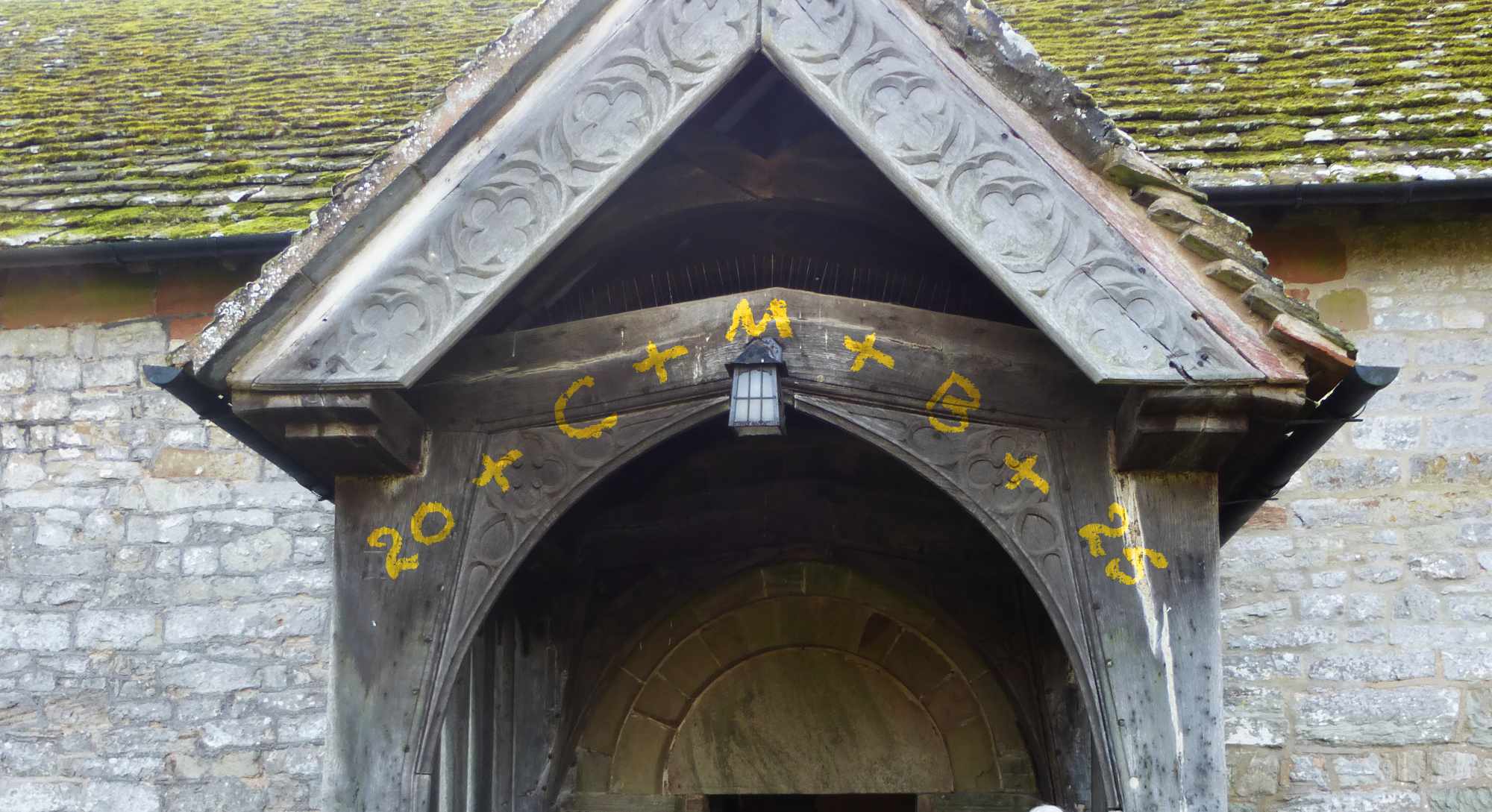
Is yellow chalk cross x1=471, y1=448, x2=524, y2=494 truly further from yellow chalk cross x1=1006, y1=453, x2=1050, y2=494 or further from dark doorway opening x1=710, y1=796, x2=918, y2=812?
dark doorway opening x1=710, y1=796, x2=918, y2=812

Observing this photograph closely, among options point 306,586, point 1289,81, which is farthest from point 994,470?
point 1289,81

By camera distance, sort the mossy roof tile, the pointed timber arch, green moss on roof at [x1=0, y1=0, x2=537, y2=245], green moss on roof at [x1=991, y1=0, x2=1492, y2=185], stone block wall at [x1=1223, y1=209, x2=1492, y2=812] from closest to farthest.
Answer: the pointed timber arch → stone block wall at [x1=1223, y1=209, x2=1492, y2=812] → green moss on roof at [x1=991, y1=0, x2=1492, y2=185] → the mossy roof tile → green moss on roof at [x1=0, y1=0, x2=537, y2=245]

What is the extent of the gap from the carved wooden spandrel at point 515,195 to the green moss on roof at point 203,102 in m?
2.59

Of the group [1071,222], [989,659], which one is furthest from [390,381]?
[989,659]

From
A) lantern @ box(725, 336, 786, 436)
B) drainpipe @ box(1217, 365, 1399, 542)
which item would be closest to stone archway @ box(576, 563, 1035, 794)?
drainpipe @ box(1217, 365, 1399, 542)

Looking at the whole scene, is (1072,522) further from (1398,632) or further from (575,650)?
(1398,632)

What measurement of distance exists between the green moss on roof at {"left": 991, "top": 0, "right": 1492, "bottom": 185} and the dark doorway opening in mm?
3328

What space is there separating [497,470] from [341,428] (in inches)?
15.6

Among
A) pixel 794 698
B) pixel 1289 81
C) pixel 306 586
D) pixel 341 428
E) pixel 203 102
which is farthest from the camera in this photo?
pixel 203 102

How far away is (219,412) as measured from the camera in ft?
10.7

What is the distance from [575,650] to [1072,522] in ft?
7.41

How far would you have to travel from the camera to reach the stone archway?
484 centimetres

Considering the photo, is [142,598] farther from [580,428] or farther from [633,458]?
[633,458]

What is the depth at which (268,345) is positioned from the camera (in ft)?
10.3
